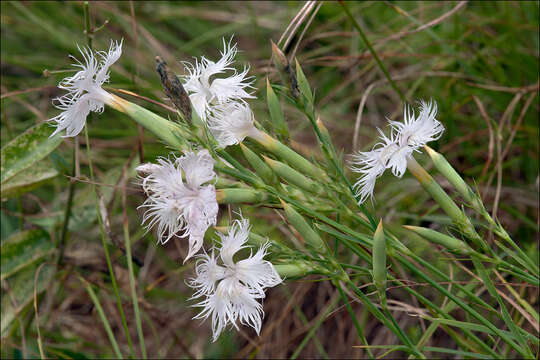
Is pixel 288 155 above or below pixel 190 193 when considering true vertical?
above

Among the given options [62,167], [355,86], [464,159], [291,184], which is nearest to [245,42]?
[355,86]

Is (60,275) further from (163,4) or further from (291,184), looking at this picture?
(163,4)

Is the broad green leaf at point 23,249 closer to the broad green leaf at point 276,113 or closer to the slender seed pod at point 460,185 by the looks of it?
the broad green leaf at point 276,113

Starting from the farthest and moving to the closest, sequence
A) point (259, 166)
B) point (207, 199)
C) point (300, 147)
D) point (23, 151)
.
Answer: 1. point (23, 151)
2. point (300, 147)
3. point (259, 166)
4. point (207, 199)

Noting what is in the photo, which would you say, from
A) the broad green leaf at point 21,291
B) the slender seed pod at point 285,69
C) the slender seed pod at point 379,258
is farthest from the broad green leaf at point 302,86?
the broad green leaf at point 21,291

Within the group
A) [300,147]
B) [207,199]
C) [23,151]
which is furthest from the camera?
[23,151]

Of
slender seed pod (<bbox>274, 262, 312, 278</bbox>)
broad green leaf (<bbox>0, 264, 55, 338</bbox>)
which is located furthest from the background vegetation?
slender seed pod (<bbox>274, 262, 312, 278</bbox>)

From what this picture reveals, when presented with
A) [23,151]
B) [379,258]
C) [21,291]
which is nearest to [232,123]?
[379,258]

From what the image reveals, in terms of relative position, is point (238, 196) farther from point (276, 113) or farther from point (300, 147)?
point (300, 147)
